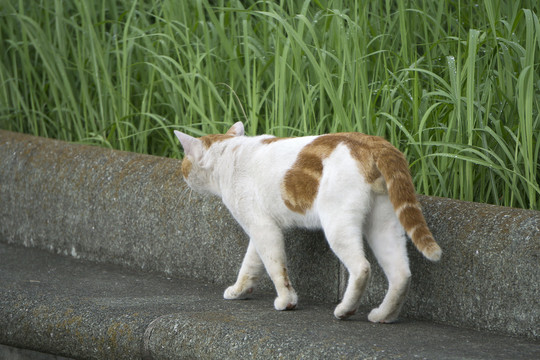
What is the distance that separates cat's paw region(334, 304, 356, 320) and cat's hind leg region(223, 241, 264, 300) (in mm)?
424

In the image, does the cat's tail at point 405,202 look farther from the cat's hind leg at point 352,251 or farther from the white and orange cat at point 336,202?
the cat's hind leg at point 352,251

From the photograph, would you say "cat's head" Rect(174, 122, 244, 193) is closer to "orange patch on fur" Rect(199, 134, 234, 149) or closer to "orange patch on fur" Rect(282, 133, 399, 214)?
"orange patch on fur" Rect(199, 134, 234, 149)

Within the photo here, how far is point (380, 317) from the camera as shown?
2.69 meters

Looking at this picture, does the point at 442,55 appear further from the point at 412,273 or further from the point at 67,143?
the point at 67,143

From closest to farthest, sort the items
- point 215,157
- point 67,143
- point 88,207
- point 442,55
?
point 215,157 → point 442,55 → point 88,207 → point 67,143

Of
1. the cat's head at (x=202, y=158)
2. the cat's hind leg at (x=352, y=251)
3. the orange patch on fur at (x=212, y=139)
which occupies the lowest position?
the cat's hind leg at (x=352, y=251)

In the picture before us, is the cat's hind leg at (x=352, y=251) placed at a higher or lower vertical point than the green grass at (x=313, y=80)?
lower

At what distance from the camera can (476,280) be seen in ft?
8.71

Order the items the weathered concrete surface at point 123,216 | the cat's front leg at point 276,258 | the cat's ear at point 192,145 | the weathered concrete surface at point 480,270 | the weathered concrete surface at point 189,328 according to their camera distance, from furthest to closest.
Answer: the weathered concrete surface at point 123,216 < the cat's ear at point 192,145 < the cat's front leg at point 276,258 < the weathered concrete surface at point 480,270 < the weathered concrete surface at point 189,328

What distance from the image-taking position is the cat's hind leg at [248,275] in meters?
3.05

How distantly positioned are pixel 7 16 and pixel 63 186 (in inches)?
51.1

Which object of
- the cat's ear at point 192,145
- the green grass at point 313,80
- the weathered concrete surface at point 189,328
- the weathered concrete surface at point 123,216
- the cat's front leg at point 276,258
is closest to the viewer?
the weathered concrete surface at point 189,328

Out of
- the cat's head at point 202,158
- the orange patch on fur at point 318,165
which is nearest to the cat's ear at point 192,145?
the cat's head at point 202,158

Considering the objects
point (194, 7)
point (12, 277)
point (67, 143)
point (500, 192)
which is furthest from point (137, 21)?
point (500, 192)
